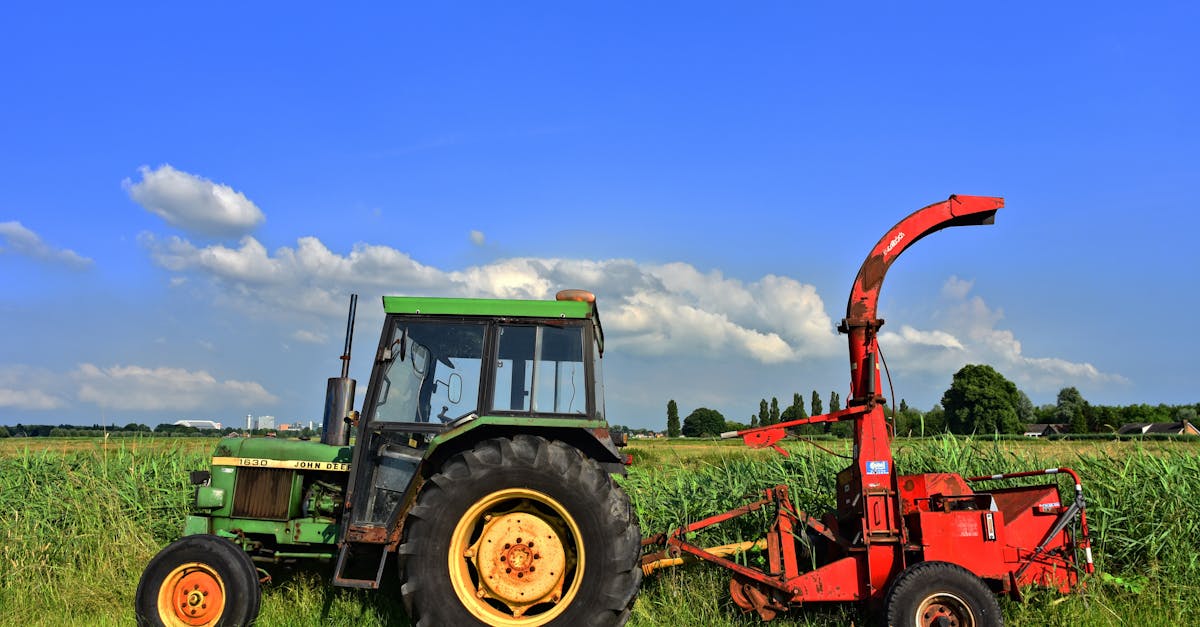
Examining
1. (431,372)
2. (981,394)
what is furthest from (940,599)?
(981,394)

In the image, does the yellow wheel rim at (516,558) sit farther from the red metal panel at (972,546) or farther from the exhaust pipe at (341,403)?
the red metal panel at (972,546)

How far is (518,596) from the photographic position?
4.82m

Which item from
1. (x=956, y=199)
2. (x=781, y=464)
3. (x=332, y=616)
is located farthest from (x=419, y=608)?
(x=956, y=199)

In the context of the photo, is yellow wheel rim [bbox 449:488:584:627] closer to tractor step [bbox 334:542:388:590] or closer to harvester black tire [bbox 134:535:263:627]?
tractor step [bbox 334:542:388:590]

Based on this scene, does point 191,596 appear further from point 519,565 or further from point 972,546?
point 972,546

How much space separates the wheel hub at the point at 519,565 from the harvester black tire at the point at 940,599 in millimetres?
2143

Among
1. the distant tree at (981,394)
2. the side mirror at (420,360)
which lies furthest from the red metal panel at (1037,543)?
the distant tree at (981,394)

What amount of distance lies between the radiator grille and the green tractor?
1 centimetres

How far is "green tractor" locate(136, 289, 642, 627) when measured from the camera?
185 inches

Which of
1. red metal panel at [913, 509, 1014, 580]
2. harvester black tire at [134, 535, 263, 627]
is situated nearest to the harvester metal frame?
red metal panel at [913, 509, 1014, 580]

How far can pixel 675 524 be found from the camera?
289 inches

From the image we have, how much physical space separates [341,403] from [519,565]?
1.79 meters

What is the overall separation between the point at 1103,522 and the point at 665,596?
12.4 ft

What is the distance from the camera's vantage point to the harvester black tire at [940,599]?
185 inches
